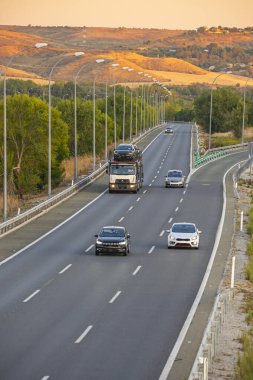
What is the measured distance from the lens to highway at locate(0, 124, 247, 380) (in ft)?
83.0

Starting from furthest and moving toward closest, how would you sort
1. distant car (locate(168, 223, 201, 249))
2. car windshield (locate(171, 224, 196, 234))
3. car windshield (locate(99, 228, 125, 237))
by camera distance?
car windshield (locate(171, 224, 196, 234)) < distant car (locate(168, 223, 201, 249)) < car windshield (locate(99, 228, 125, 237))

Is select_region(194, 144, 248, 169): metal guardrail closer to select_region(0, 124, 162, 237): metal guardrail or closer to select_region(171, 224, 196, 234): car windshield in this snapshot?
select_region(0, 124, 162, 237): metal guardrail

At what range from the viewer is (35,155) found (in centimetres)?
8912

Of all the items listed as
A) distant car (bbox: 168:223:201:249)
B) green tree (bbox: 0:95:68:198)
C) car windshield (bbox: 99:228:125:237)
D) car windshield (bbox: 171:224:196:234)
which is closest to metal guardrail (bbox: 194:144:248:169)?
green tree (bbox: 0:95:68:198)

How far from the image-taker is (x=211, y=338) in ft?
88.5

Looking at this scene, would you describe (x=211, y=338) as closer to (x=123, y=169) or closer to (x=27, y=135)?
(x=123, y=169)

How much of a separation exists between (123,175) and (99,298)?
3718 cm

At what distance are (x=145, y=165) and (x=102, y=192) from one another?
28.8 m

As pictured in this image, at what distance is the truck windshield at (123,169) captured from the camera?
233 feet

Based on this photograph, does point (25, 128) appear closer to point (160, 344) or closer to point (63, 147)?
point (63, 147)

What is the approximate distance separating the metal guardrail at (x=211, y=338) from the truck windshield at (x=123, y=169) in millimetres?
35820

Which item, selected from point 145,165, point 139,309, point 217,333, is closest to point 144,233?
point 139,309

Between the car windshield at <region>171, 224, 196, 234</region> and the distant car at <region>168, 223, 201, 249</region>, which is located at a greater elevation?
the car windshield at <region>171, 224, 196, 234</region>

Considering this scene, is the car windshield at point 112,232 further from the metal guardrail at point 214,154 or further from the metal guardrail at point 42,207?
the metal guardrail at point 214,154
